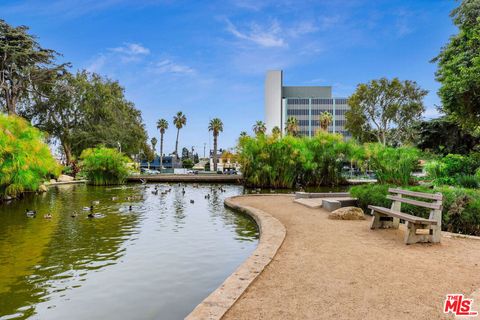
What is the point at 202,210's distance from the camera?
56.7 feet

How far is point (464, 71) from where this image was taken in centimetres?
1920

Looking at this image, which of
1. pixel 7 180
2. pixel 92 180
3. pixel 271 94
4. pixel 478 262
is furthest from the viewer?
pixel 271 94

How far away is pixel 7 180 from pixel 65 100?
3240 cm

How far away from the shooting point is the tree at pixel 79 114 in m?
49.9

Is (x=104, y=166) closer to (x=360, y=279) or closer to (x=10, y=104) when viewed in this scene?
(x=10, y=104)

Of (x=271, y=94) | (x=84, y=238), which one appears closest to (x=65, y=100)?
(x=84, y=238)

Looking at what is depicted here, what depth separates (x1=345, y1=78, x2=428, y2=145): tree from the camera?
50.4 metres

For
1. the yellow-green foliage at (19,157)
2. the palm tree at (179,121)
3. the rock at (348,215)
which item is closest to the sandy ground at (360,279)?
the rock at (348,215)

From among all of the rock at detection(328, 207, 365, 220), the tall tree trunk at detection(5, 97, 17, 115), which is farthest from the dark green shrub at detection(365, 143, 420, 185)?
the tall tree trunk at detection(5, 97, 17, 115)

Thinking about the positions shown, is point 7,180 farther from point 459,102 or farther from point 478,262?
point 459,102

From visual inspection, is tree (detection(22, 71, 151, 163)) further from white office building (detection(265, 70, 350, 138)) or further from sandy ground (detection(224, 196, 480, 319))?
white office building (detection(265, 70, 350, 138))

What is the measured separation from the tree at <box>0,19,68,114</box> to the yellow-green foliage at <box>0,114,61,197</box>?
22997 mm

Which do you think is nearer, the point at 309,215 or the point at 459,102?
the point at 309,215

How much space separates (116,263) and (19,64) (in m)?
44.3
